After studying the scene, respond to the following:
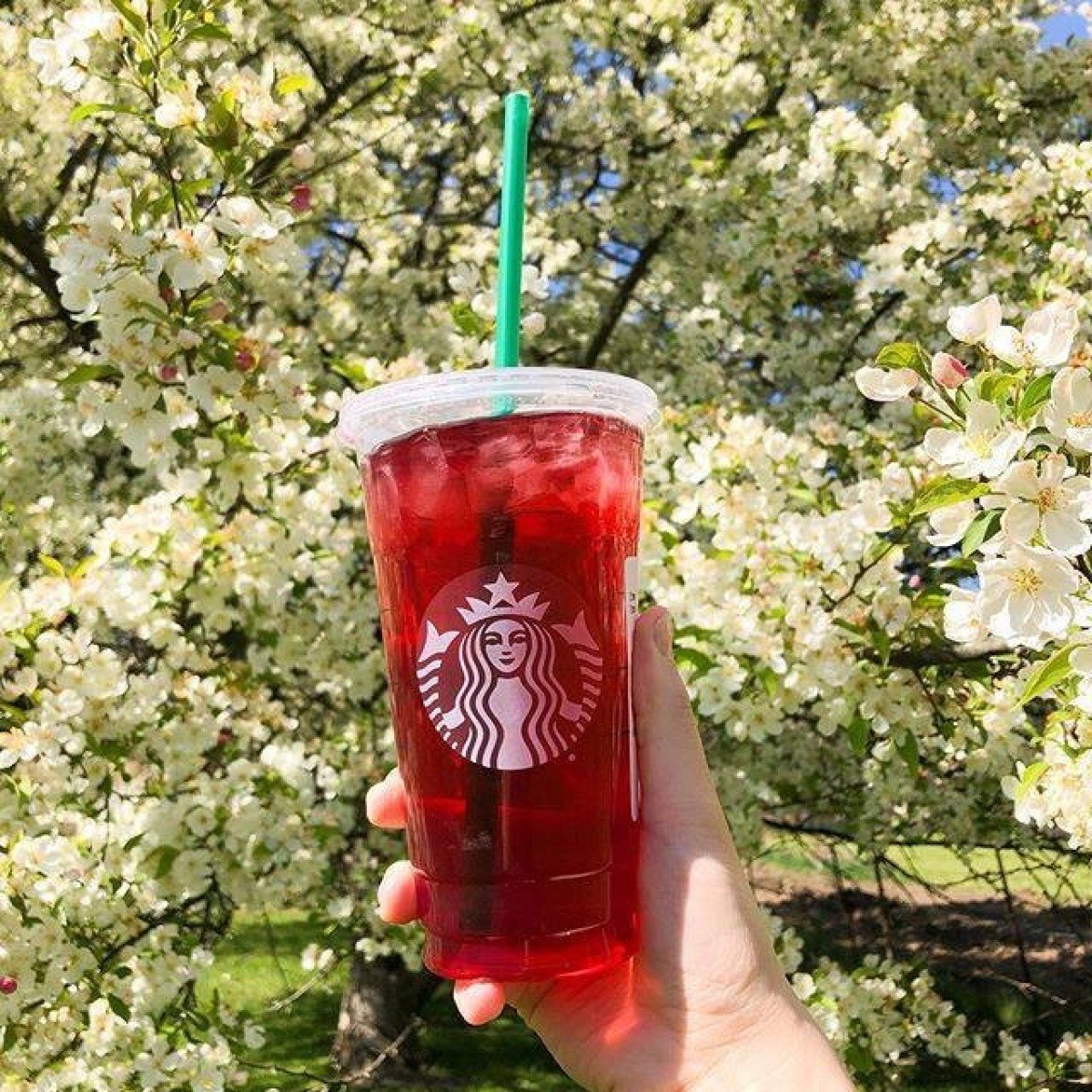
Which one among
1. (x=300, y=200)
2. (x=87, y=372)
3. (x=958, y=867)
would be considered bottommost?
(x=958, y=867)

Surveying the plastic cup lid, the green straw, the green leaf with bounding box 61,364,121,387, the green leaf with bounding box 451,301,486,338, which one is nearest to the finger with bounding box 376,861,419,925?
the plastic cup lid

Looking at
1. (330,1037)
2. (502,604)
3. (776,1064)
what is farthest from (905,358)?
(330,1037)

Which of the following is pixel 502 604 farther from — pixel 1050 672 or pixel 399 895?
pixel 1050 672

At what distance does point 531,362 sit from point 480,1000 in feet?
20.1

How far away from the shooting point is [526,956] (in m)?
1.57

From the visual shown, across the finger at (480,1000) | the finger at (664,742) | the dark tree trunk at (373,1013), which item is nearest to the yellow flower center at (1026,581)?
the finger at (664,742)

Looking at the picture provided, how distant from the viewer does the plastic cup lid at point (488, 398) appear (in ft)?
5.20

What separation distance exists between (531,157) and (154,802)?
202 inches

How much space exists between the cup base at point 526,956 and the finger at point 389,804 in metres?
0.38

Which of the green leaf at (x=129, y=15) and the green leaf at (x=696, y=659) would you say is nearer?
the green leaf at (x=129, y=15)

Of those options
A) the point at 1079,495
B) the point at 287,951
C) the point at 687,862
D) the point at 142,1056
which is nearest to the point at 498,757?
the point at 687,862

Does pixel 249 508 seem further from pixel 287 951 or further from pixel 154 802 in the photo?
pixel 287 951

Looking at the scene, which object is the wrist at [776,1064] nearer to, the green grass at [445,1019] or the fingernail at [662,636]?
the fingernail at [662,636]

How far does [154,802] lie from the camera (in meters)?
3.44
